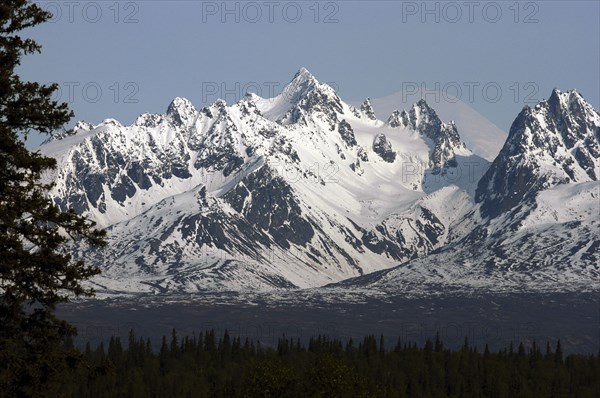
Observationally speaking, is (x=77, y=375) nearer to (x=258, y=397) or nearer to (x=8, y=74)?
(x=8, y=74)

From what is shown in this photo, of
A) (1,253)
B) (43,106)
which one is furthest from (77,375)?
(43,106)

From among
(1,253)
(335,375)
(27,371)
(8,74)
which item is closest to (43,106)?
(8,74)

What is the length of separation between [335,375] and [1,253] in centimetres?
7819

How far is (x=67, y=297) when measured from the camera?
48312 mm

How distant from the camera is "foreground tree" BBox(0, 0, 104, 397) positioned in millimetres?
46969

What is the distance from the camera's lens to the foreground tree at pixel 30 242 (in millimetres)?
46969

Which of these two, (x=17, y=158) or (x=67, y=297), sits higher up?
(x=17, y=158)

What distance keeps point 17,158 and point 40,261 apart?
3743mm

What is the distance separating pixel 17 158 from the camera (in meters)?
47.2

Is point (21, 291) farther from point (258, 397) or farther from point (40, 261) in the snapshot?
point (258, 397)

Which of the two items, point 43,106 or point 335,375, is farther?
point 335,375

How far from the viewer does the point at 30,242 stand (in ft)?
154

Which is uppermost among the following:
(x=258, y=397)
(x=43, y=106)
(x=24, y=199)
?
(x=43, y=106)

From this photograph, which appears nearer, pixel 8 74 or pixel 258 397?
pixel 8 74
